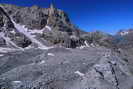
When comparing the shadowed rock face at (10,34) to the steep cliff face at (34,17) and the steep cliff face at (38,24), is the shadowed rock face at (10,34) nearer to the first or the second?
the steep cliff face at (38,24)

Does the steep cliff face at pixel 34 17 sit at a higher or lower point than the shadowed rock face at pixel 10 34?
higher

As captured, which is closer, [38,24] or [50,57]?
[50,57]

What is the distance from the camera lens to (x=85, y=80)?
73.9 ft

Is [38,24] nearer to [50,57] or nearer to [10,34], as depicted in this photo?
[10,34]

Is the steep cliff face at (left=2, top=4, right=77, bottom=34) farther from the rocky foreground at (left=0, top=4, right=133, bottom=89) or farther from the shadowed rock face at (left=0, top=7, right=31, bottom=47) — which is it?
the shadowed rock face at (left=0, top=7, right=31, bottom=47)

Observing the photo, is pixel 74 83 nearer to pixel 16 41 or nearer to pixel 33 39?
pixel 16 41

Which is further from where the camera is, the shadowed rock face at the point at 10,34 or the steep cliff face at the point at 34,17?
the steep cliff face at the point at 34,17

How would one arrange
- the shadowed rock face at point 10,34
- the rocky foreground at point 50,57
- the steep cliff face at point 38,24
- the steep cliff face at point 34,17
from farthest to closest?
the steep cliff face at point 34,17 < the steep cliff face at point 38,24 < the shadowed rock face at point 10,34 < the rocky foreground at point 50,57

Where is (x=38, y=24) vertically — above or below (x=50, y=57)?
above

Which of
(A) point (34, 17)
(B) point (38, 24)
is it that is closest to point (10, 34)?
(B) point (38, 24)

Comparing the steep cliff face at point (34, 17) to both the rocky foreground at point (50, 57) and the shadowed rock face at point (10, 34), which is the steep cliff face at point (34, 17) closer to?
the rocky foreground at point (50, 57)

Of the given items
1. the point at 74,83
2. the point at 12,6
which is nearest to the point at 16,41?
the point at 12,6

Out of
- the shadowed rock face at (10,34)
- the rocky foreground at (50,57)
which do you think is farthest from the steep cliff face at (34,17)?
the shadowed rock face at (10,34)

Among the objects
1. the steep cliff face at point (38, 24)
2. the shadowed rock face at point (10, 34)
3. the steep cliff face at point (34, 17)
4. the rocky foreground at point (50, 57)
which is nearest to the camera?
the rocky foreground at point (50, 57)
